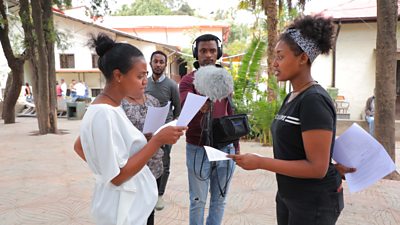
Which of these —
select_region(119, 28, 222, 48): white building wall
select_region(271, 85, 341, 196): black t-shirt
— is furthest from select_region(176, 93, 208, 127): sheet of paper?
select_region(119, 28, 222, 48): white building wall

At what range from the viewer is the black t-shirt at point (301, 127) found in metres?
1.54

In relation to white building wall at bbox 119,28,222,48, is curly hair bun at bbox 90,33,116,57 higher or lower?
lower

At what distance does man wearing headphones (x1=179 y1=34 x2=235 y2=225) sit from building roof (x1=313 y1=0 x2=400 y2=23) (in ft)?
30.8

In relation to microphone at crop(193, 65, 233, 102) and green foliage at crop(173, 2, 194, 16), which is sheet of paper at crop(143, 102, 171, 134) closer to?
microphone at crop(193, 65, 233, 102)

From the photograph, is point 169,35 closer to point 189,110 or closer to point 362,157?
point 189,110

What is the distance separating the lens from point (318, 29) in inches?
64.9

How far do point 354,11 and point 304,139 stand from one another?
12307mm

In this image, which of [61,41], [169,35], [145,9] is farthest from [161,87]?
[145,9]

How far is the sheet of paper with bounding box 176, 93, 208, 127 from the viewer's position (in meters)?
1.76

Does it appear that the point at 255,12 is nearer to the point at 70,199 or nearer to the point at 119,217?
the point at 70,199

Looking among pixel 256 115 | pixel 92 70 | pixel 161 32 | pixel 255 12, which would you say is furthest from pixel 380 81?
pixel 161 32

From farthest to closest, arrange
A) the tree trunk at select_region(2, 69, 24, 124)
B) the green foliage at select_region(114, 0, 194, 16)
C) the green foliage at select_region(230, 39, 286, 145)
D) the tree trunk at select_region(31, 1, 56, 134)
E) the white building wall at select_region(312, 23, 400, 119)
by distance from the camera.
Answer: the green foliage at select_region(114, 0, 194, 16), the tree trunk at select_region(2, 69, 24, 124), the white building wall at select_region(312, 23, 400, 119), the tree trunk at select_region(31, 1, 56, 134), the green foliage at select_region(230, 39, 286, 145)

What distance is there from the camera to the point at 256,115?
8.37 metres

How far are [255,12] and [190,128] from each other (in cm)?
971
